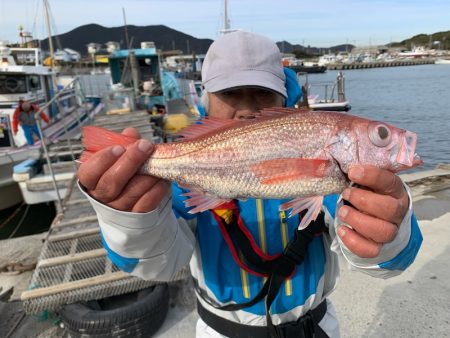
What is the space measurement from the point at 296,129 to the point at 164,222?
2.71 feet

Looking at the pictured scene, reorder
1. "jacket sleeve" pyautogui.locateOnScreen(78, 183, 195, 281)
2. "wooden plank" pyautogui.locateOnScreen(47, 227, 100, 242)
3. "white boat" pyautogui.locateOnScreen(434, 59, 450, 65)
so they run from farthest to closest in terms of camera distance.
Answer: "white boat" pyautogui.locateOnScreen(434, 59, 450, 65), "wooden plank" pyautogui.locateOnScreen(47, 227, 100, 242), "jacket sleeve" pyautogui.locateOnScreen(78, 183, 195, 281)

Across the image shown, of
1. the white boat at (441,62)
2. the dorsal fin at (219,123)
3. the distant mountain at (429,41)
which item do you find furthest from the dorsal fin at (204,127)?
the distant mountain at (429,41)

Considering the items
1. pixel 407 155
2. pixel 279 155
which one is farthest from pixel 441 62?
pixel 279 155

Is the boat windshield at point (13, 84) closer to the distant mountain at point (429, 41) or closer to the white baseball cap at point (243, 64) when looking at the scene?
the white baseball cap at point (243, 64)

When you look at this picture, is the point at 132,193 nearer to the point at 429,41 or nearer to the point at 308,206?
the point at 308,206

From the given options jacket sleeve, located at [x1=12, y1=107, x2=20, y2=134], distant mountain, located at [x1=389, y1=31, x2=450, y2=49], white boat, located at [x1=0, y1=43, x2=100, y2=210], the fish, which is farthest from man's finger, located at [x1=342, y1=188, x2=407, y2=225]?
distant mountain, located at [x1=389, y1=31, x2=450, y2=49]

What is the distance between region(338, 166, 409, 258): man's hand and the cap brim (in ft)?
2.67

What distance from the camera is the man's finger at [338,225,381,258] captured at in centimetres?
159

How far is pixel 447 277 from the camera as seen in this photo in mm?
4570

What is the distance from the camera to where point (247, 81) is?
6.75 ft

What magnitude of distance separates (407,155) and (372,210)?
33 centimetres

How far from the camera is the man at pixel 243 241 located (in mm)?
1654

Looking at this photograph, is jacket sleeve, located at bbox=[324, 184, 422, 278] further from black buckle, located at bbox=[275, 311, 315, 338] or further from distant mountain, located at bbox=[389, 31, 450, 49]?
distant mountain, located at bbox=[389, 31, 450, 49]

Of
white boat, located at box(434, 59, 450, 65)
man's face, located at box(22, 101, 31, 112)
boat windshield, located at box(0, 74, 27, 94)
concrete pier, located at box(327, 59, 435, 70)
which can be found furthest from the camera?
concrete pier, located at box(327, 59, 435, 70)
